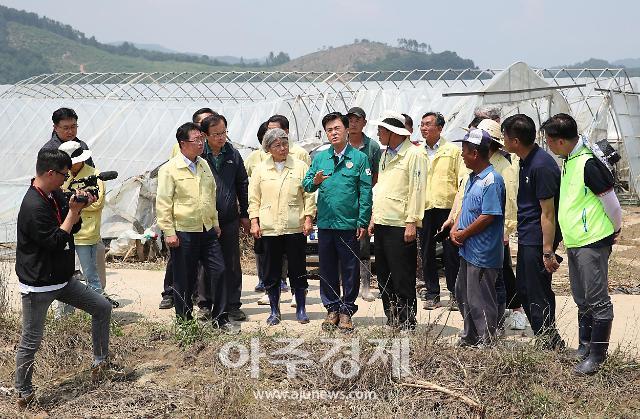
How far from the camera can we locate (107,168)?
1723 cm

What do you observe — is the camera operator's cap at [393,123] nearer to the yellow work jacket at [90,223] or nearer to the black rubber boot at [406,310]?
the black rubber boot at [406,310]

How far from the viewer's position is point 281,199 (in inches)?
295

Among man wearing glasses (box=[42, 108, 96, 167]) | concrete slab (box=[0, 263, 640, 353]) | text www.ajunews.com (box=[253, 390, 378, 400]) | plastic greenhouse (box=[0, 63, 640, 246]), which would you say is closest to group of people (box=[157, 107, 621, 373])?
concrete slab (box=[0, 263, 640, 353])

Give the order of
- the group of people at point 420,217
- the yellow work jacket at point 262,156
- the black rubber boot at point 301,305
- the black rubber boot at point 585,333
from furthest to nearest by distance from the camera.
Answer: the yellow work jacket at point 262,156, the black rubber boot at point 301,305, the black rubber boot at point 585,333, the group of people at point 420,217

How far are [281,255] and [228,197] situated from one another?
78cm

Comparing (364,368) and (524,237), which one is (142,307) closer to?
(364,368)

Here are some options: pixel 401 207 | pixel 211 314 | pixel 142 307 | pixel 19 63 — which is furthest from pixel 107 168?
pixel 19 63

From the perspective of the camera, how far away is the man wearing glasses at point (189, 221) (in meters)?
7.26

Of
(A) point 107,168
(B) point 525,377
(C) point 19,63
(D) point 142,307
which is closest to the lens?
(B) point 525,377

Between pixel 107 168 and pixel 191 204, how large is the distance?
34.3ft

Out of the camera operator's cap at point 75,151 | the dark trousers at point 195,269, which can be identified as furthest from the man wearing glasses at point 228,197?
the camera operator's cap at point 75,151

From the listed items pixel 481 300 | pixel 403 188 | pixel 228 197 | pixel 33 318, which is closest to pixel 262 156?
pixel 228 197

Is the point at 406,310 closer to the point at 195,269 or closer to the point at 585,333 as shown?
the point at 585,333

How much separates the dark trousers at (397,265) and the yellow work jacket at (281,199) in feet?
2.54
